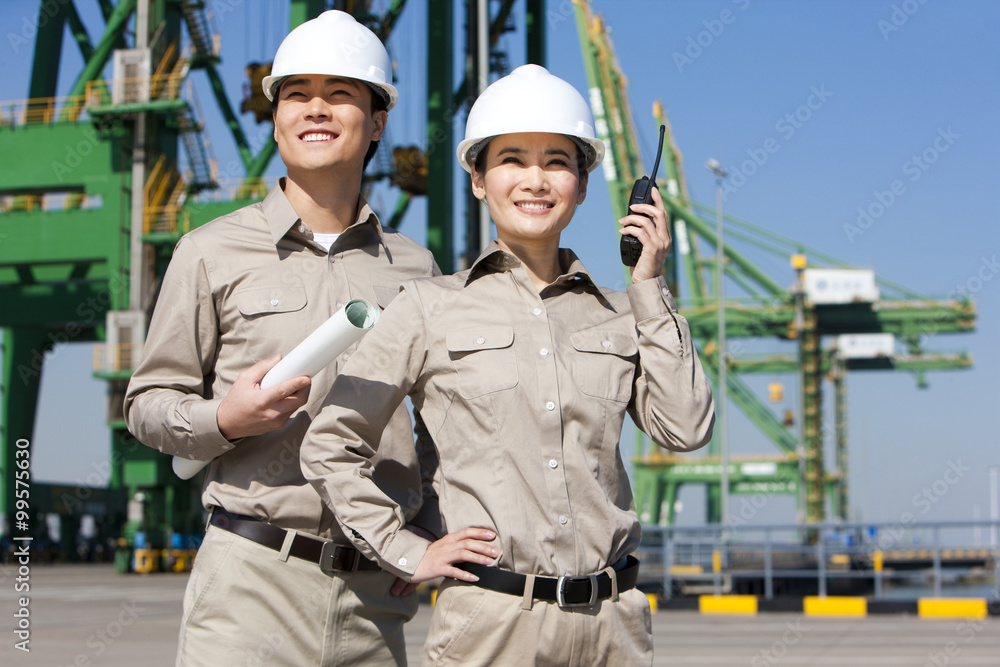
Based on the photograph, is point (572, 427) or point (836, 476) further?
point (836, 476)

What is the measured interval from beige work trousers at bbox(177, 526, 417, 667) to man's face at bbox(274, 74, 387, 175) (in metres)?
0.87

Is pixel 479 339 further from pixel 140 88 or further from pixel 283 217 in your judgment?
pixel 140 88

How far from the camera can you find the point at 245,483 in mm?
2467

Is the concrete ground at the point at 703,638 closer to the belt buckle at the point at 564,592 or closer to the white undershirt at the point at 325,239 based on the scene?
the white undershirt at the point at 325,239

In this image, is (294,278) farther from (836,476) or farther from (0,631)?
(836,476)

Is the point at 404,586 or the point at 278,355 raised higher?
the point at 278,355

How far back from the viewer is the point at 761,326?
4262 centimetres

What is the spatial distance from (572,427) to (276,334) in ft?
2.50

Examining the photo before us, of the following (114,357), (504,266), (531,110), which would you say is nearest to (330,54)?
(531,110)

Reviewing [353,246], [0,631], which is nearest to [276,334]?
[353,246]

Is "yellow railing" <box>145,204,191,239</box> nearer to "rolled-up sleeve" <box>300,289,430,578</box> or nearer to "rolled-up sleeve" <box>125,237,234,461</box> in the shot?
"rolled-up sleeve" <box>125,237,234,461</box>

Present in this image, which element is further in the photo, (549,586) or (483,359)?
(483,359)

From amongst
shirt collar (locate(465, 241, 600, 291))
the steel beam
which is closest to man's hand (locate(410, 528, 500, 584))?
shirt collar (locate(465, 241, 600, 291))

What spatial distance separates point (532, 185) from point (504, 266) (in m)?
0.19
